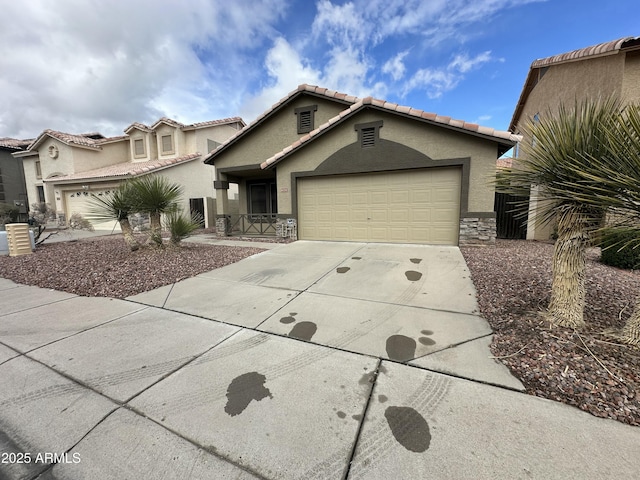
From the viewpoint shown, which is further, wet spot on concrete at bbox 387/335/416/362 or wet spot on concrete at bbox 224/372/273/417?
wet spot on concrete at bbox 387/335/416/362

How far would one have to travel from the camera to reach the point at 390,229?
8.99 meters

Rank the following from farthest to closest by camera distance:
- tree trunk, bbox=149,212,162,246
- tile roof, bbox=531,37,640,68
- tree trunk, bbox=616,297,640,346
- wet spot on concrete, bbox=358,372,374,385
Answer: tile roof, bbox=531,37,640,68
tree trunk, bbox=149,212,162,246
tree trunk, bbox=616,297,640,346
wet spot on concrete, bbox=358,372,374,385

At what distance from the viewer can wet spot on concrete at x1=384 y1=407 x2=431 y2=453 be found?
176cm

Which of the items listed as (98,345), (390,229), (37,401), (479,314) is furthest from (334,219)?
(37,401)

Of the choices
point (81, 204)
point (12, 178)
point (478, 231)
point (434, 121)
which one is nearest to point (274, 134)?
point (434, 121)

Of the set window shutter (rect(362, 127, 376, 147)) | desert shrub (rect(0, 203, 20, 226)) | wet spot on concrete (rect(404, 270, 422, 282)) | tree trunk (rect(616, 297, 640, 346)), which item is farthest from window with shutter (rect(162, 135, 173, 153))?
tree trunk (rect(616, 297, 640, 346))

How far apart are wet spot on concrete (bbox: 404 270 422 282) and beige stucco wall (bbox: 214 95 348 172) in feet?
25.9

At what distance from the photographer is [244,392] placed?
7.46 ft

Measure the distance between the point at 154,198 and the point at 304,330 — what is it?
20.8 feet

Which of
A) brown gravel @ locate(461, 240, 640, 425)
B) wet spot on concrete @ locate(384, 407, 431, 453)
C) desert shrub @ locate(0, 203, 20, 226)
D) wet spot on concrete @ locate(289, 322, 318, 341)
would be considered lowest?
wet spot on concrete @ locate(384, 407, 431, 453)

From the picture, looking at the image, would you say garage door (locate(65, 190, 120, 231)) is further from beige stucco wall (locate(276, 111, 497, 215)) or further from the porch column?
beige stucco wall (locate(276, 111, 497, 215))

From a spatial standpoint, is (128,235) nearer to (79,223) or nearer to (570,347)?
(570,347)

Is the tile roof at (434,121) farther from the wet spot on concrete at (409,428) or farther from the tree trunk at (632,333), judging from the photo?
the wet spot on concrete at (409,428)

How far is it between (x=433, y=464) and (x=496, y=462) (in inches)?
15.0
